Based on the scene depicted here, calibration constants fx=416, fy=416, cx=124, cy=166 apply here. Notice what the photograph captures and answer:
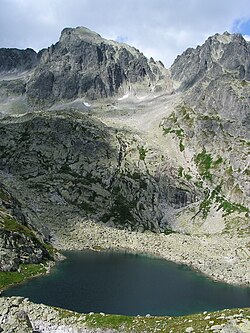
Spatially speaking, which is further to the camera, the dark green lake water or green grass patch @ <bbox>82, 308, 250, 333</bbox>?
the dark green lake water

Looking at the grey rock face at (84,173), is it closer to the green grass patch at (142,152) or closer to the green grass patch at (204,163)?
the green grass patch at (142,152)

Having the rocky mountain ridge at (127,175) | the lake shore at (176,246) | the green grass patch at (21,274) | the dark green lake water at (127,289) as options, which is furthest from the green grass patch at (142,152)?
the green grass patch at (21,274)

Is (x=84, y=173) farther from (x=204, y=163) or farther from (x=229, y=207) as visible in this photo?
(x=229, y=207)

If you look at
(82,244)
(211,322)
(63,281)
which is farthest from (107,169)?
(211,322)

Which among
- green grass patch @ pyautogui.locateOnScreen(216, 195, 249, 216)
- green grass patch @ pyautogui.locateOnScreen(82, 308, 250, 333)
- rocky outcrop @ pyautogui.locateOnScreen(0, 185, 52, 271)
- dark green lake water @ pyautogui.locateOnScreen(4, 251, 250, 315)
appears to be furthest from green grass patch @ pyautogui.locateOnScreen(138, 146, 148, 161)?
green grass patch @ pyautogui.locateOnScreen(82, 308, 250, 333)

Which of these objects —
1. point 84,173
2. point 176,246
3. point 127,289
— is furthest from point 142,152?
point 127,289

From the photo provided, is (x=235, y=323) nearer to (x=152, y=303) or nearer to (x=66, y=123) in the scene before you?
(x=152, y=303)

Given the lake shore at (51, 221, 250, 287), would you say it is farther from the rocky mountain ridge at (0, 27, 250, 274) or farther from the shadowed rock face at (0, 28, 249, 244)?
the shadowed rock face at (0, 28, 249, 244)
